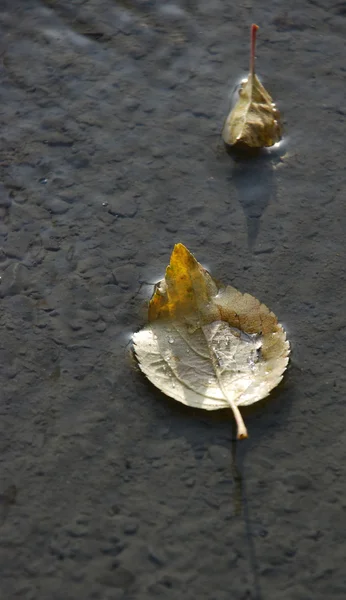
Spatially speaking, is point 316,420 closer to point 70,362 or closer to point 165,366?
point 165,366

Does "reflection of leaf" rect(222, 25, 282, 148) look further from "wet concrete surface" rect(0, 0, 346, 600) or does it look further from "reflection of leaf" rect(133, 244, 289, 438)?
"reflection of leaf" rect(133, 244, 289, 438)

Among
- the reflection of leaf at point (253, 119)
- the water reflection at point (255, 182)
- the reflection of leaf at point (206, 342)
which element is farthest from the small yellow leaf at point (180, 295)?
the reflection of leaf at point (253, 119)

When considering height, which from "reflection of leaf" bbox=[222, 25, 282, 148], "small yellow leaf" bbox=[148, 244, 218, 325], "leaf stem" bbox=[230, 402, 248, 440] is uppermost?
"reflection of leaf" bbox=[222, 25, 282, 148]

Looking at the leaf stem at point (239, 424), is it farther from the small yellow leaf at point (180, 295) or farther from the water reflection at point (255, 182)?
the water reflection at point (255, 182)

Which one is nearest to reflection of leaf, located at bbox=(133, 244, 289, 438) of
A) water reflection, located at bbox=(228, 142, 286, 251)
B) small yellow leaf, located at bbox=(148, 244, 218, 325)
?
small yellow leaf, located at bbox=(148, 244, 218, 325)

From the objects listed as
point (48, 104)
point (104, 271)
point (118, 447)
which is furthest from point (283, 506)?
point (48, 104)

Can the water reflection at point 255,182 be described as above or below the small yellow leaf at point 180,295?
above
